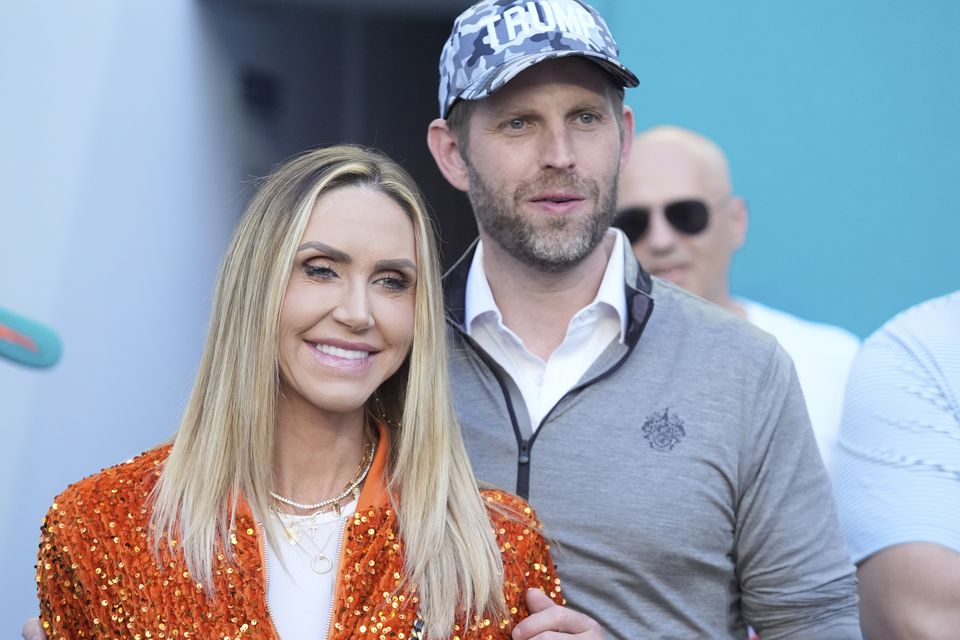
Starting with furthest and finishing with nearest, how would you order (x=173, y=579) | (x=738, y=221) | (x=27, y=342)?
(x=738, y=221)
(x=27, y=342)
(x=173, y=579)

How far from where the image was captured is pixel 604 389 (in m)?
2.32

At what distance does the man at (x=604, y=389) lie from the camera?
2236 mm

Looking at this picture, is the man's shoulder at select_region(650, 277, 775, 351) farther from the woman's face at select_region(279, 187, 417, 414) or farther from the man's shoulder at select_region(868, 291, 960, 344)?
the woman's face at select_region(279, 187, 417, 414)

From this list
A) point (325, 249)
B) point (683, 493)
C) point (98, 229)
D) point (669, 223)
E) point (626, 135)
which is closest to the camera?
point (325, 249)

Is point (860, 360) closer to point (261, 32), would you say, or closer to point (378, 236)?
point (378, 236)

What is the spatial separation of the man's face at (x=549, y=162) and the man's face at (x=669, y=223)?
44.9 inches

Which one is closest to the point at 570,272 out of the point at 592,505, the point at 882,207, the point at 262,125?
the point at 592,505

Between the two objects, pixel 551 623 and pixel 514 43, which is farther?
pixel 514 43

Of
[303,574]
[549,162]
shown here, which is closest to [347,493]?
[303,574]

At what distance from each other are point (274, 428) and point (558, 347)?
54 centimetres

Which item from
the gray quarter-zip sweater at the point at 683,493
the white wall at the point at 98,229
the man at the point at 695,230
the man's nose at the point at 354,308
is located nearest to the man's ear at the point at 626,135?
the gray quarter-zip sweater at the point at 683,493

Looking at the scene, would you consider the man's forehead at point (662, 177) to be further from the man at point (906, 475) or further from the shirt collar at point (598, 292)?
the man at point (906, 475)

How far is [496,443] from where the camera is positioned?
2.29 m

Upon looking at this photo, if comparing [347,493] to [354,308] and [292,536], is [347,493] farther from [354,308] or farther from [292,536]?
[354,308]
